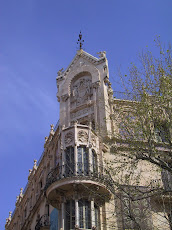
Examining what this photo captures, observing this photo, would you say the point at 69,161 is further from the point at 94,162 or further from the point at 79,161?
the point at 94,162

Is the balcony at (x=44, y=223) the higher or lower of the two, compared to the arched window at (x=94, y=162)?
lower

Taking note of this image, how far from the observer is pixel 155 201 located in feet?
82.7

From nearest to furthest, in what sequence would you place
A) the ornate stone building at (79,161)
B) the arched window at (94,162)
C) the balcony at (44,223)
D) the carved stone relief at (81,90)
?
1. the ornate stone building at (79,161)
2. the arched window at (94,162)
3. the balcony at (44,223)
4. the carved stone relief at (81,90)

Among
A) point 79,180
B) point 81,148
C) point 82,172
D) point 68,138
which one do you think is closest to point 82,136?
point 81,148

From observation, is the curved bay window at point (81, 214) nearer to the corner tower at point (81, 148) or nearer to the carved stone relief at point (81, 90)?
the corner tower at point (81, 148)

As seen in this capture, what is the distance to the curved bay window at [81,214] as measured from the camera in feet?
76.9

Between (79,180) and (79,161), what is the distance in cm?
180


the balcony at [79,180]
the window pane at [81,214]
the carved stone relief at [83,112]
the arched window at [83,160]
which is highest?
the carved stone relief at [83,112]

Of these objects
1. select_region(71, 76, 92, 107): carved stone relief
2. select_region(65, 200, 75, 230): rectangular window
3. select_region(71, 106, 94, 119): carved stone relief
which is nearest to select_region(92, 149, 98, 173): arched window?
select_region(65, 200, 75, 230): rectangular window

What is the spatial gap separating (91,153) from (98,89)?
657 centimetres

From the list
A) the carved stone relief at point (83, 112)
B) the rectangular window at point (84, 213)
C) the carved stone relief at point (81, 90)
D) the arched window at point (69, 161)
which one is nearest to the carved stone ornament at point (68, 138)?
the arched window at point (69, 161)

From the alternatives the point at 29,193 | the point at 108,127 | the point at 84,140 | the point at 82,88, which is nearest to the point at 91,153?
the point at 84,140

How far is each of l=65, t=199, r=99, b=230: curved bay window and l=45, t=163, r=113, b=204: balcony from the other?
820 millimetres

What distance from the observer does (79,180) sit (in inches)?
957
